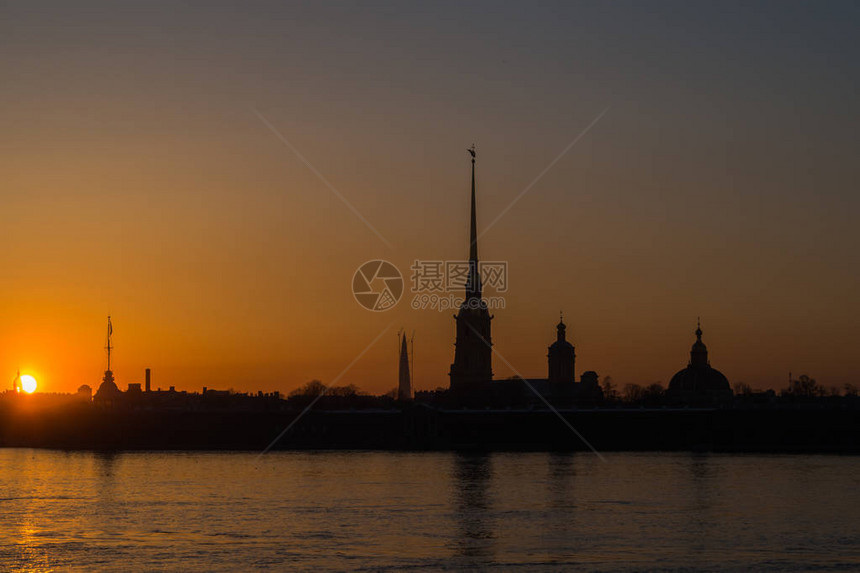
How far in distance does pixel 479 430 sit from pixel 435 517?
89.4 m

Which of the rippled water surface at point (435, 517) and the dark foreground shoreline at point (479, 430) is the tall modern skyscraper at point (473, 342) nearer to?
the dark foreground shoreline at point (479, 430)

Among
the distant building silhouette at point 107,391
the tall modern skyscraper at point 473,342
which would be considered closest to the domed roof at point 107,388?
the distant building silhouette at point 107,391

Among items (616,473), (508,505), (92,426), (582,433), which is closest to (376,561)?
(508,505)

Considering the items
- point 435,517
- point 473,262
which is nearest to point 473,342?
point 473,262

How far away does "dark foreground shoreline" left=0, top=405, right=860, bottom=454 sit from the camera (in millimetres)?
148875

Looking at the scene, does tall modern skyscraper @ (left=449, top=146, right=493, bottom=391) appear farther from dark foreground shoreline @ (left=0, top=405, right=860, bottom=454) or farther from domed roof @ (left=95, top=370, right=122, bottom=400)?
domed roof @ (left=95, top=370, right=122, bottom=400)

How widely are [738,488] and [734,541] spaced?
25.7 meters

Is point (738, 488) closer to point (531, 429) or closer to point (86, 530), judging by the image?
point (86, 530)

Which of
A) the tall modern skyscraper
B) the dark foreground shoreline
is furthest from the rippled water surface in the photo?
the tall modern skyscraper

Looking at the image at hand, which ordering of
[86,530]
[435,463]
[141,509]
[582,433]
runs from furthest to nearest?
1. [582,433]
2. [435,463]
3. [141,509]
4. [86,530]

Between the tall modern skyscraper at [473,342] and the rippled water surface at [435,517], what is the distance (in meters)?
72.3

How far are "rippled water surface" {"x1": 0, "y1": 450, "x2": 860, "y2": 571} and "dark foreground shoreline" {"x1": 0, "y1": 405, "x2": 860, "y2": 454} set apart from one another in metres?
40.6

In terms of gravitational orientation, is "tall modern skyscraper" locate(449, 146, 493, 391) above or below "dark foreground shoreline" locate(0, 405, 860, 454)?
above

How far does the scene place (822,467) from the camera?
4104 inches
